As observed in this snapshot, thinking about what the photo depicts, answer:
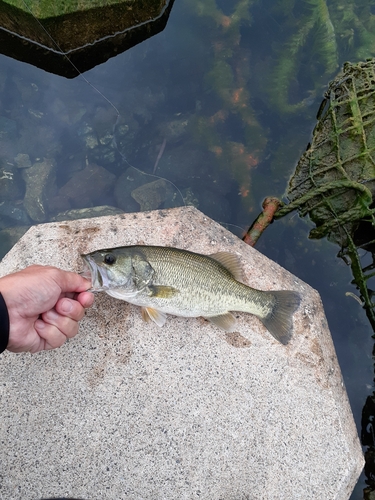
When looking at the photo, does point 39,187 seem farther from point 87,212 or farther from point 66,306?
point 66,306

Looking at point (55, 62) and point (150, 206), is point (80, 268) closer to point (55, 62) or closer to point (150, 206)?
point (150, 206)

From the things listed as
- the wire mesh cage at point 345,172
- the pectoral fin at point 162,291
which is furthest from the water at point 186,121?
the pectoral fin at point 162,291

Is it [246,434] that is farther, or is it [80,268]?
[80,268]

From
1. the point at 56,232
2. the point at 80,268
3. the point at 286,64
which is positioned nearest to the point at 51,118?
the point at 56,232

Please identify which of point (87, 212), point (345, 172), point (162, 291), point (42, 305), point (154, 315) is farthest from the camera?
point (87, 212)

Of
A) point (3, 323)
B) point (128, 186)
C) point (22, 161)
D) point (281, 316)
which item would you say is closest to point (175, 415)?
point (281, 316)

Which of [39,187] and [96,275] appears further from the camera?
[39,187]

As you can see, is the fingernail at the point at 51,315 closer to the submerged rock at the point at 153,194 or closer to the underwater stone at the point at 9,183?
the submerged rock at the point at 153,194
